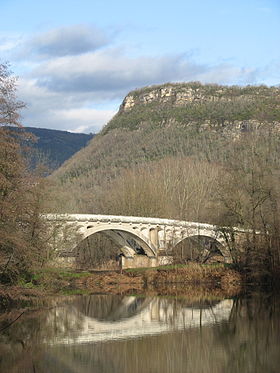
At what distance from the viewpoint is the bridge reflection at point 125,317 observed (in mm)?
22953

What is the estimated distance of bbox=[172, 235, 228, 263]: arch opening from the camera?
149ft

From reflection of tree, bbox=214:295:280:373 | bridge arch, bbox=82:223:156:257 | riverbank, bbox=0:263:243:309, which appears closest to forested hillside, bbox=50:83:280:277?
riverbank, bbox=0:263:243:309

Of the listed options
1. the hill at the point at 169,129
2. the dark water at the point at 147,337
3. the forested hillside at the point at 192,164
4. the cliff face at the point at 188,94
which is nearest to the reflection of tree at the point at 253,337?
the dark water at the point at 147,337

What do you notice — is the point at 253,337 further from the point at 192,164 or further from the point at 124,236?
the point at 192,164

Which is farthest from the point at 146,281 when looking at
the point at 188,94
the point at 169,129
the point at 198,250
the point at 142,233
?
the point at 188,94

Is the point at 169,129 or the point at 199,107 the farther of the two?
the point at 199,107

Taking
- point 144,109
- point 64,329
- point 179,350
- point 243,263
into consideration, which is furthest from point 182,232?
point 144,109

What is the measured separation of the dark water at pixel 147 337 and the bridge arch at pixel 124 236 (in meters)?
16.5

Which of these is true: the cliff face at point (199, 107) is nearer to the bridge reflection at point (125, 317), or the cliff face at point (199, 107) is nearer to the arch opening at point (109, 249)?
the arch opening at point (109, 249)

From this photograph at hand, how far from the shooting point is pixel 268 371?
1698cm

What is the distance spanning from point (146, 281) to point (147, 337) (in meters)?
20.5

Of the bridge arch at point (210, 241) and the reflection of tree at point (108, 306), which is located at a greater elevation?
the bridge arch at point (210, 241)

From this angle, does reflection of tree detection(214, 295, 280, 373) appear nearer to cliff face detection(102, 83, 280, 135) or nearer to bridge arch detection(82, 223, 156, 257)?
bridge arch detection(82, 223, 156, 257)

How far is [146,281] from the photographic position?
4253cm
